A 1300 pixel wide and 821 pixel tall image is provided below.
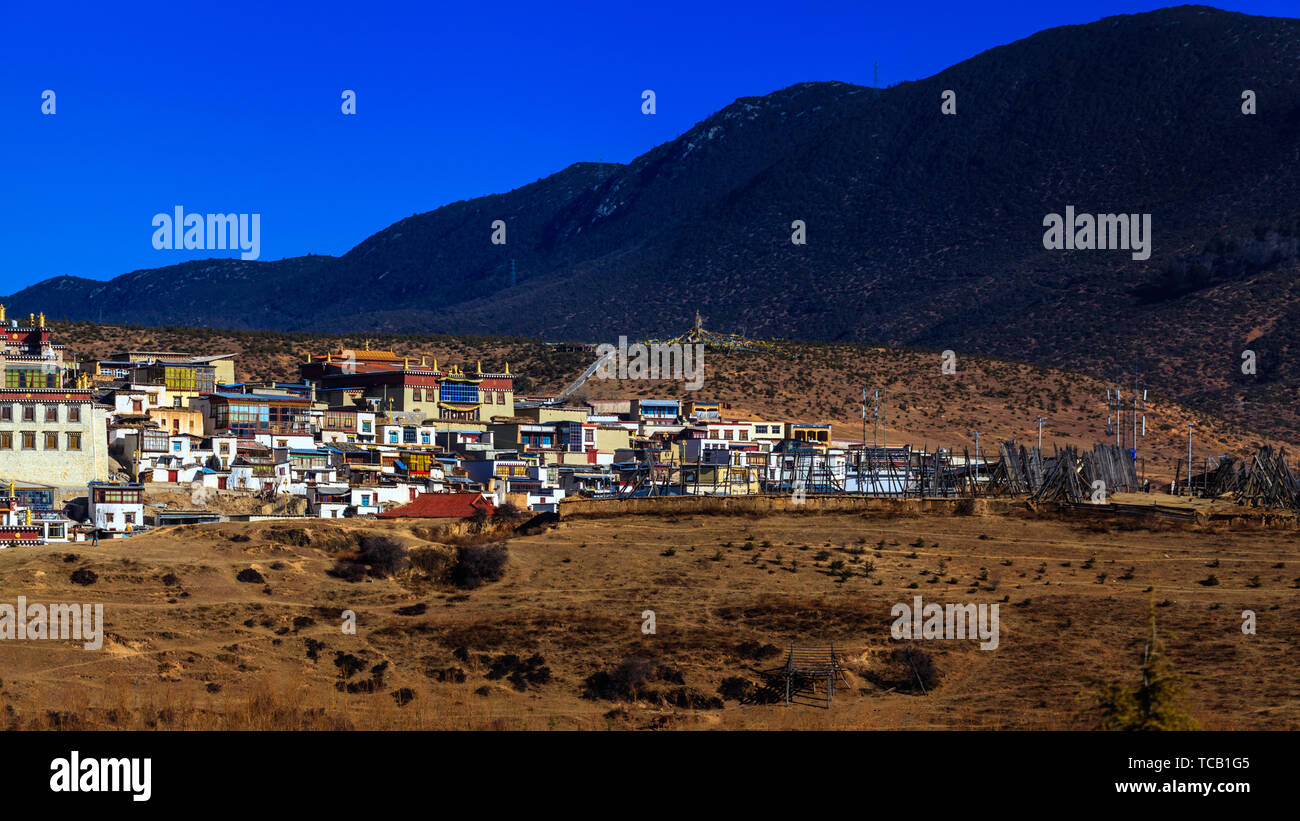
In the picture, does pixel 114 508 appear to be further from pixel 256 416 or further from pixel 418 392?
pixel 418 392

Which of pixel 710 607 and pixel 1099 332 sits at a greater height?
pixel 1099 332

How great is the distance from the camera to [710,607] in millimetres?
48938

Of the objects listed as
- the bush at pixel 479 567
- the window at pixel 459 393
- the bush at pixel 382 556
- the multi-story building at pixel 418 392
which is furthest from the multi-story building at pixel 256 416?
the bush at pixel 479 567

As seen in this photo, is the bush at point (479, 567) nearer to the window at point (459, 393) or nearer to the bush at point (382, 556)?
the bush at point (382, 556)

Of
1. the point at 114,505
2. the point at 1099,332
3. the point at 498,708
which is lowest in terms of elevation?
the point at 498,708

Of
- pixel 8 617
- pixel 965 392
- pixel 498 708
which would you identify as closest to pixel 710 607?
pixel 498 708

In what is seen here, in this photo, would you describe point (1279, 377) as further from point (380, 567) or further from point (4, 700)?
point (4, 700)

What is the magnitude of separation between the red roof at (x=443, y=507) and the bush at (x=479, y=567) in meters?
10.9

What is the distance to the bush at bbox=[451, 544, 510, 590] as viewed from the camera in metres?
52.7

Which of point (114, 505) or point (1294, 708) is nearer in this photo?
point (1294, 708)

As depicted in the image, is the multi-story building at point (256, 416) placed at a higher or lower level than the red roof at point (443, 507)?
higher

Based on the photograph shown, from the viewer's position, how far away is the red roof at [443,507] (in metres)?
65.8

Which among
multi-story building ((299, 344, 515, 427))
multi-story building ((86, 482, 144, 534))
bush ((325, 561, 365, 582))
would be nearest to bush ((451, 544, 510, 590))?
bush ((325, 561, 365, 582))

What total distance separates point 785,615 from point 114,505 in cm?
2822
